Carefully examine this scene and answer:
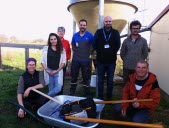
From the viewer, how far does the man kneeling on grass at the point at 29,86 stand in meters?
4.30

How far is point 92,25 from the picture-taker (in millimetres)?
8484

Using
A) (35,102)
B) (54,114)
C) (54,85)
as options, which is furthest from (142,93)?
(35,102)

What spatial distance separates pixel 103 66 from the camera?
5.23 meters

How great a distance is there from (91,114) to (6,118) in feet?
6.01

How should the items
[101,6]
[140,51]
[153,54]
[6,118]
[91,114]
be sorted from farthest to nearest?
[153,54]
[101,6]
[140,51]
[6,118]
[91,114]

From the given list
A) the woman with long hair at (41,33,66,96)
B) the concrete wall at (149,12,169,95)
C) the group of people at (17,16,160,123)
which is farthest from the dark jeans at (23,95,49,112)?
the concrete wall at (149,12,169,95)

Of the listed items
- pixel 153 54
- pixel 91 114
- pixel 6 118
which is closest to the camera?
pixel 91 114

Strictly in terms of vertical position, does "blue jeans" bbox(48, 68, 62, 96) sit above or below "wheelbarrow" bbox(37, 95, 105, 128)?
above

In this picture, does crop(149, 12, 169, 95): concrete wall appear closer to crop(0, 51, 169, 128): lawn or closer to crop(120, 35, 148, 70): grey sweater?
crop(0, 51, 169, 128): lawn

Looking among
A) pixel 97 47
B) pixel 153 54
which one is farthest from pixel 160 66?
pixel 97 47

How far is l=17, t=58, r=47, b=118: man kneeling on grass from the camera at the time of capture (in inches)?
169

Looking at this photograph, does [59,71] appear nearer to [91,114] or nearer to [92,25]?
[91,114]

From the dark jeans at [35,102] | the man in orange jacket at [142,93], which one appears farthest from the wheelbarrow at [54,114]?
the man in orange jacket at [142,93]

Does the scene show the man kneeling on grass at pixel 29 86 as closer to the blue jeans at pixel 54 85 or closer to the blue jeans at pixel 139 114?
the blue jeans at pixel 54 85
